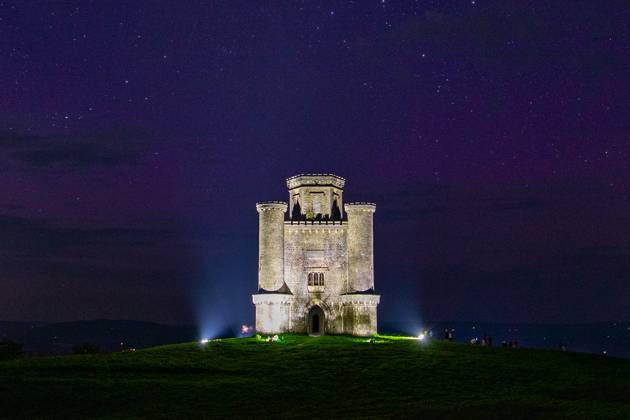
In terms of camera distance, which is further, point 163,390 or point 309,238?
point 309,238

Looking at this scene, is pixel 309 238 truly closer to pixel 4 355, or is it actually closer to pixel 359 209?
pixel 359 209

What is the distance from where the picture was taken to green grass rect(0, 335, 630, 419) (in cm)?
3719

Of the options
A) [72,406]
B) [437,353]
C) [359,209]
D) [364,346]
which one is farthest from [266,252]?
[72,406]

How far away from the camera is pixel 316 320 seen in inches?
2753

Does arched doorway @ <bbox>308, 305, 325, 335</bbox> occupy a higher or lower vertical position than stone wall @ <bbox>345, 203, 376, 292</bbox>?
lower

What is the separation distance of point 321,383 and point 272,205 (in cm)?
2769

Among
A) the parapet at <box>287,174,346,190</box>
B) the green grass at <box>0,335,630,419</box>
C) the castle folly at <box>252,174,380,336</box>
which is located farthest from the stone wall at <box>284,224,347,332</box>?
the green grass at <box>0,335,630,419</box>

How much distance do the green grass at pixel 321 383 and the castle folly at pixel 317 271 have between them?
10.1 meters

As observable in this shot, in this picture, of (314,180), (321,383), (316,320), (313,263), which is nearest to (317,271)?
(313,263)

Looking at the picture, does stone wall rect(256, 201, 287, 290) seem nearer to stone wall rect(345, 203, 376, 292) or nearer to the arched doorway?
the arched doorway

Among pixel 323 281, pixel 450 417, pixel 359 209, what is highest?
pixel 359 209

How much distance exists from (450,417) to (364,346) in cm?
2220

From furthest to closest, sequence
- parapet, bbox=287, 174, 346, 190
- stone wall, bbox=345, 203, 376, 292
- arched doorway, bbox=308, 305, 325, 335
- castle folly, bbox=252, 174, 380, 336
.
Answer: parapet, bbox=287, 174, 346, 190 → arched doorway, bbox=308, 305, 325, 335 → stone wall, bbox=345, 203, 376, 292 → castle folly, bbox=252, 174, 380, 336

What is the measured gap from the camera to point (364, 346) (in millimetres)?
57094
